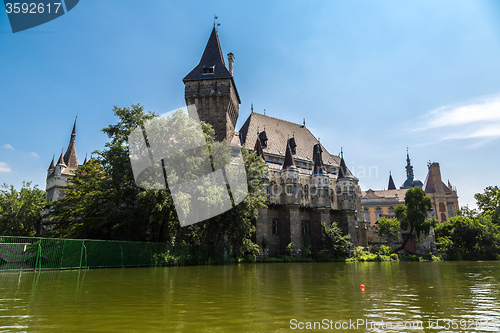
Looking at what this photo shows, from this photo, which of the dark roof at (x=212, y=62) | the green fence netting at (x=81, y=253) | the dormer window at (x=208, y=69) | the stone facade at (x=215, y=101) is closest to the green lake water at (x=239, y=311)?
the green fence netting at (x=81, y=253)

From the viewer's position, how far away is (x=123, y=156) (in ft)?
76.4

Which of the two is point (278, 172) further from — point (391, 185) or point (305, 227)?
point (391, 185)

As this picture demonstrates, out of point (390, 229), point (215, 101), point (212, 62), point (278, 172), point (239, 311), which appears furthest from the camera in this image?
point (390, 229)

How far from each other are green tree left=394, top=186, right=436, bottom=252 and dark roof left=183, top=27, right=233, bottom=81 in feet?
100

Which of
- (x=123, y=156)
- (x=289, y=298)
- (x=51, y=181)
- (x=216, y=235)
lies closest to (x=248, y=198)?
(x=216, y=235)

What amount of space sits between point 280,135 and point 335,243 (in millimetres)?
16134

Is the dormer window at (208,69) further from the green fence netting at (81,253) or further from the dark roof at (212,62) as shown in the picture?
the green fence netting at (81,253)

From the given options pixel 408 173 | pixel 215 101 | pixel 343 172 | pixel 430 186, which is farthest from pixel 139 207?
pixel 408 173

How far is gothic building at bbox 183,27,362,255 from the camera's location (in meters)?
36.5

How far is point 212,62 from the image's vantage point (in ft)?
133

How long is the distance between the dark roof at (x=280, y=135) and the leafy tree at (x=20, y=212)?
83.0 ft

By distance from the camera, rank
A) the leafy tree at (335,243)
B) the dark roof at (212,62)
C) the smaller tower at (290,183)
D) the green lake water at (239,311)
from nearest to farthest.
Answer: the green lake water at (239,311), the leafy tree at (335,243), the smaller tower at (290,183), the dark roof at (212,62)

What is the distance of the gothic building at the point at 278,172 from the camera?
120 ft

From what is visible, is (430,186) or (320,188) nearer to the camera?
(320,188)
